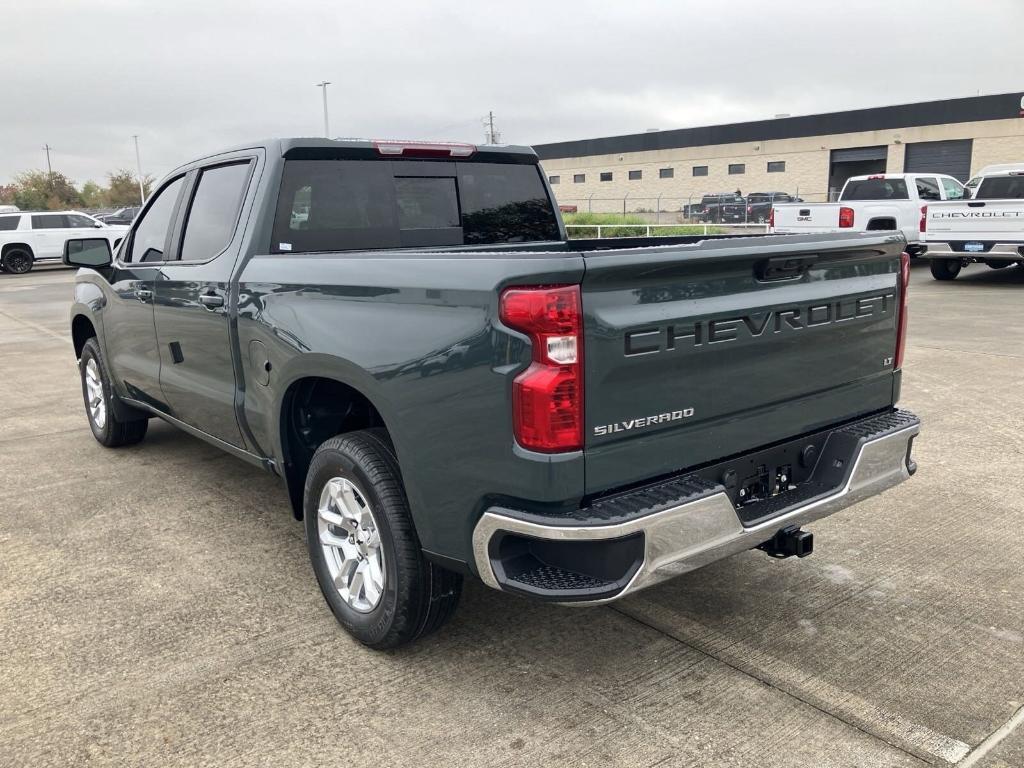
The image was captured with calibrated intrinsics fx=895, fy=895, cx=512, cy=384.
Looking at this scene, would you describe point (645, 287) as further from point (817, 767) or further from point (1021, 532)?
point (1021, 532)

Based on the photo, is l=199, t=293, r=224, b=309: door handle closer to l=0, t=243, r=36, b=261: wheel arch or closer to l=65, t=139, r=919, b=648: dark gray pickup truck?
l=65, t=139, r=919, b=648: dark gray pickup truck

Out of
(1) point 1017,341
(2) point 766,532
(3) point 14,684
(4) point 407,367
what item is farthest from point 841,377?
(1) point 1017,341

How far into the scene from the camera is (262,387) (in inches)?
150

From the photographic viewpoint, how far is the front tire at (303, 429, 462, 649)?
3.09 meters

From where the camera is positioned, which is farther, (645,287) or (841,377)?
(841,377)

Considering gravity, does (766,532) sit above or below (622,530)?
below

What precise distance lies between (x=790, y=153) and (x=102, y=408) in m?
47.3

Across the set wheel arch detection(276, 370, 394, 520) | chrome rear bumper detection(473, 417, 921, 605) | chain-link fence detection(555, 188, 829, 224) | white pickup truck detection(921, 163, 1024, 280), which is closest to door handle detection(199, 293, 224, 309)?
wheel arch detection(276, 370, 394, 520)

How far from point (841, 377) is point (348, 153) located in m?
Result: 2.43

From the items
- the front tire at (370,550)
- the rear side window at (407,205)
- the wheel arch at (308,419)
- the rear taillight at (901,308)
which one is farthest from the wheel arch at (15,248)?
the rear taillight at (901,308)

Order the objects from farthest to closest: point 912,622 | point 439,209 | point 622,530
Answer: point 439,209
point 912,622
point 622,530

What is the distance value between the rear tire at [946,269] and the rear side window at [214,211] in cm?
1589

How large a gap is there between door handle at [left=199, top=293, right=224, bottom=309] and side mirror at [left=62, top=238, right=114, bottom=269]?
1613 mm

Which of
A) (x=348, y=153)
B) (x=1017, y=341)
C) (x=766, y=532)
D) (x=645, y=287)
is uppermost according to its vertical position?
(x=348, y=153)
